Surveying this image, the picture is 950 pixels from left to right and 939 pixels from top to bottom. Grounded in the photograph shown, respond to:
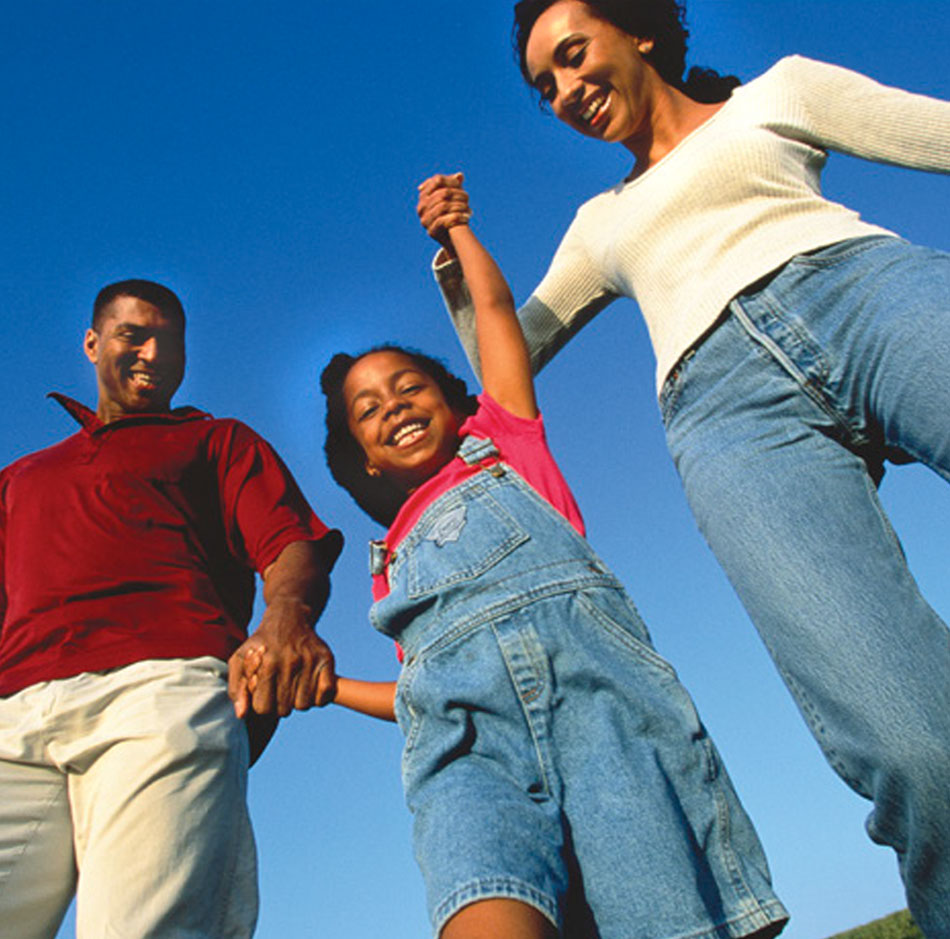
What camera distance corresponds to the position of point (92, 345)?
4312 mm

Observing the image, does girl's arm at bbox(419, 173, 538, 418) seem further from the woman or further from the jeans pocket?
the jeans pocket

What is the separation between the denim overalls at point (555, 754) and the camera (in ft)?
7.23

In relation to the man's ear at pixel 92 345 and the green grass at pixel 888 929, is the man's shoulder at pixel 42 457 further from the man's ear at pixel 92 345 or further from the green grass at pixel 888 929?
the green grass at pixel 888 929

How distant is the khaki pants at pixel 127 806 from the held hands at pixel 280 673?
0.24 metres

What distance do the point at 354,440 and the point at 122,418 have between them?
0.90 meters

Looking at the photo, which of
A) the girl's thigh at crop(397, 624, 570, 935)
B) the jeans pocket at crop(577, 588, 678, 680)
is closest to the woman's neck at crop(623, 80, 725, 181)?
the jeans pocket at crop(577, 588, 678, 680)

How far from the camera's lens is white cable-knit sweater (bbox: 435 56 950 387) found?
2637mm

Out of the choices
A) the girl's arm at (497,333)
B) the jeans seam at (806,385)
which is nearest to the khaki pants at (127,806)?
the girl's arm at (497,333)

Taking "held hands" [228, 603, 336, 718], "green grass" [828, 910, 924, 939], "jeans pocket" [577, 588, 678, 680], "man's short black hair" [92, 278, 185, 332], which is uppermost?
"man's short black hair" [92, 278, 185, 332]

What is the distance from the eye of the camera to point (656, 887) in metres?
2.21

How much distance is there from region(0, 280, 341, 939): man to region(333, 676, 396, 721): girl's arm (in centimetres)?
27

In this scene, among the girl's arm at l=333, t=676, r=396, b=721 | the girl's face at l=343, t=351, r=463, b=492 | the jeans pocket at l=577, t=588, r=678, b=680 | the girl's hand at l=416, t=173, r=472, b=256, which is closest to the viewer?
the jeans pocket at l=577, t=588, r=678, b=680

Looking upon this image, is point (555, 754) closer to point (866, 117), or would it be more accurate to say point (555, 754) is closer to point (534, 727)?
point (534, 727)

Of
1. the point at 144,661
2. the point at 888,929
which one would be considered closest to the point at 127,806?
the point at 144,661
